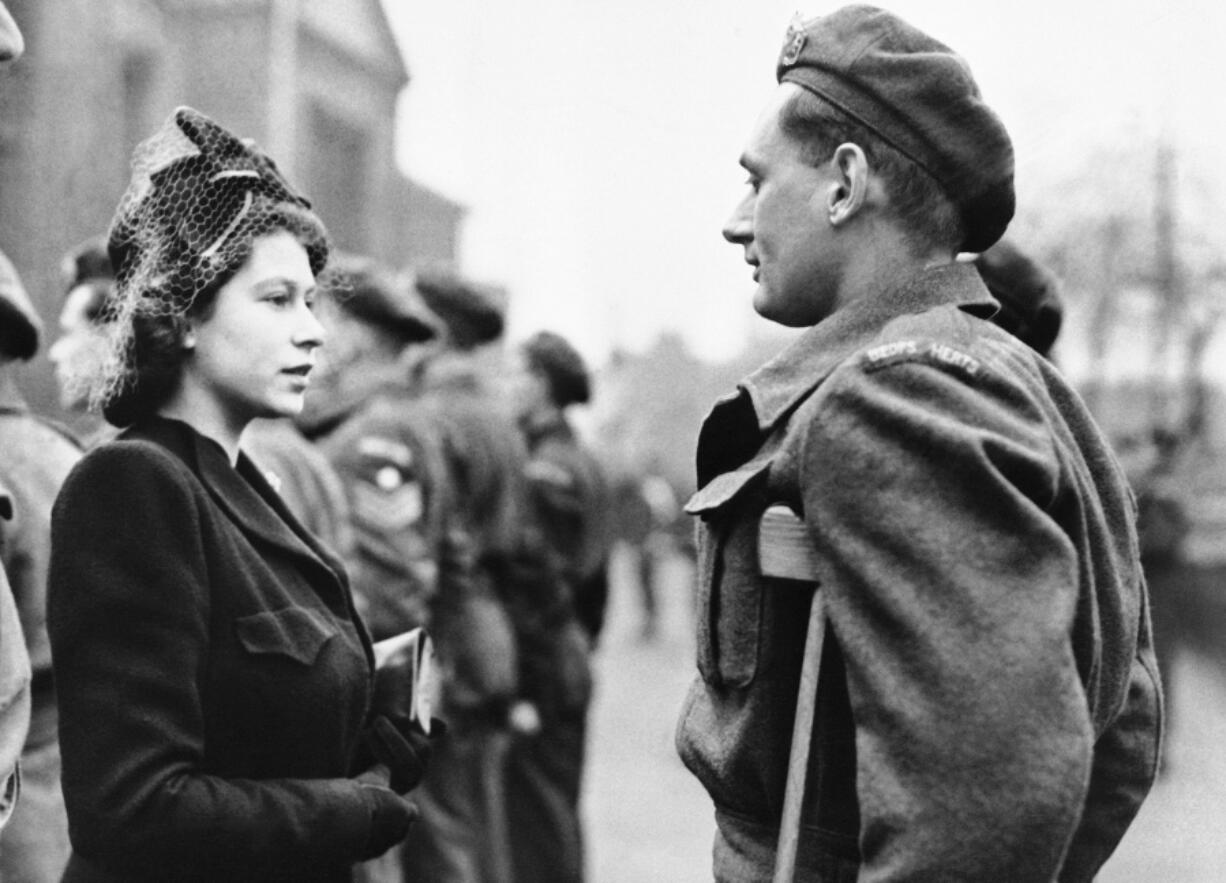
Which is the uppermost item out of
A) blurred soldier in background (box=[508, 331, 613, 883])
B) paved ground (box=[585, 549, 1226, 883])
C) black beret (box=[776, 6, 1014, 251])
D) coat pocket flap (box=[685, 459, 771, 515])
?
black beret (box=[776, 6, 1014, 251])

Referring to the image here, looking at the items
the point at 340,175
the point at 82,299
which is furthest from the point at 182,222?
the point at 340,175

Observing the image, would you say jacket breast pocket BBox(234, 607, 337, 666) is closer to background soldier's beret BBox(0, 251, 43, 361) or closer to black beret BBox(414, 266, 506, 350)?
background soldier's beret BBox(0, 251, 43, 361)

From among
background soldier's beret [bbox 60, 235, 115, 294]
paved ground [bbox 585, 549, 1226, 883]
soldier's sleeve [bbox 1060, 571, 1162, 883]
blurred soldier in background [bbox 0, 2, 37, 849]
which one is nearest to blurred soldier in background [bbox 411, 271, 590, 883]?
paved ground [bbox 585, 549, 1226, 883]

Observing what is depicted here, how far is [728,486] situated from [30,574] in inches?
81.1

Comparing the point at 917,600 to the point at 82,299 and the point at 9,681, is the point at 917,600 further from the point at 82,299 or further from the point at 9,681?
the point at 82,299

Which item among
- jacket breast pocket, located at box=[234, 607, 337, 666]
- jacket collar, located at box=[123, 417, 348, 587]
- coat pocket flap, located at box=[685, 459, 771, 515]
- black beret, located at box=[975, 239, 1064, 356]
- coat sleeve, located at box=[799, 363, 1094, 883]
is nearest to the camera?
coat sleeve, located at box=[799, 363, 1094, 883]

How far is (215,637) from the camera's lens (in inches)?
106

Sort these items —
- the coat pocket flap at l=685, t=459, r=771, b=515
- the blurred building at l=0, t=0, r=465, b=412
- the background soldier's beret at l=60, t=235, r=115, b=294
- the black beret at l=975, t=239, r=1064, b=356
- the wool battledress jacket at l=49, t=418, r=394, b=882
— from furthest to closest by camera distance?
the blurred building at l=0, t=0, r=465, b=412 < the background soldier's beret at l=60, t=235, r=115, b=294 < the black beret at l=975, t=239, r=1064, b=356 < the wool battledress jacket at l=49, t=418, r=394, b=882 < the coat pocket flap at l=685, t=459, r=771, b=515

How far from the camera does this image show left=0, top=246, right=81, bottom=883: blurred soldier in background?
3.62 meters

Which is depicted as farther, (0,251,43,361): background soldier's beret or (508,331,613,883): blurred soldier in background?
(508,331,613,883): blurred soldier in background

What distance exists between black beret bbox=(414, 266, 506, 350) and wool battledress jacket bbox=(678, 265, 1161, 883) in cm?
535

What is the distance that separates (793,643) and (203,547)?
1.01 metres

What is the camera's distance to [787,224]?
7.71 ft

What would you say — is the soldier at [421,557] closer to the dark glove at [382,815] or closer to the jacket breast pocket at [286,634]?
the dark glove at [382,815]
